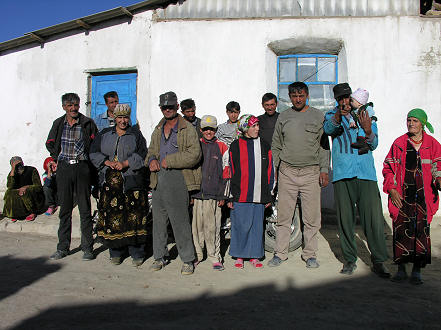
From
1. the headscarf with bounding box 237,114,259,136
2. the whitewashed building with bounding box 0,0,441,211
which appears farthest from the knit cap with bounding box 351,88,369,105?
the whitewashed building with bounding box 0,0,441,211

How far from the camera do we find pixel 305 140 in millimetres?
4535

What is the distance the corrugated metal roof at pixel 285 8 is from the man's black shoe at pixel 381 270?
522 centimetres

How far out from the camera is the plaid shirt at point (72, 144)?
493 cm

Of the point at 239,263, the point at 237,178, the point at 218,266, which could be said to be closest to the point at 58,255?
the point at 218,266

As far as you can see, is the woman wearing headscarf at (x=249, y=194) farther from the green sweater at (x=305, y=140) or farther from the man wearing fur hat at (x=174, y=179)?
the man wearing fur hat at (x=174, y=179)

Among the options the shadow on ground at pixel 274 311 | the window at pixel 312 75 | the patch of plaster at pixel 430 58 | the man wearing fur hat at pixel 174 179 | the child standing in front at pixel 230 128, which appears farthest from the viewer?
the window at pixel 312 75

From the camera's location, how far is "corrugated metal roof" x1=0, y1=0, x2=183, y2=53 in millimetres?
7961

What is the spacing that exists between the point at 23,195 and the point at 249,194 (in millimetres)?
4756

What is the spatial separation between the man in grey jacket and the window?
10.8ft

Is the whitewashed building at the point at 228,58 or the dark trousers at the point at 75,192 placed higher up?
the whitewashed building at the point at 228,58

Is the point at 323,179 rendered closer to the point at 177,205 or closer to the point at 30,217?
the point at 177,205

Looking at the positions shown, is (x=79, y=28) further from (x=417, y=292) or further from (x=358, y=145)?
(x=417, y=292)

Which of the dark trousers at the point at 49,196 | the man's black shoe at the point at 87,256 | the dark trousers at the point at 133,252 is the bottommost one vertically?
the man's black shoe at the point at 87,256

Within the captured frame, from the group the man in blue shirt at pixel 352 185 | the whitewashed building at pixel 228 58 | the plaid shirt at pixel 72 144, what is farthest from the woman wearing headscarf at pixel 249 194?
the whitewashed building at pixel 228 58
